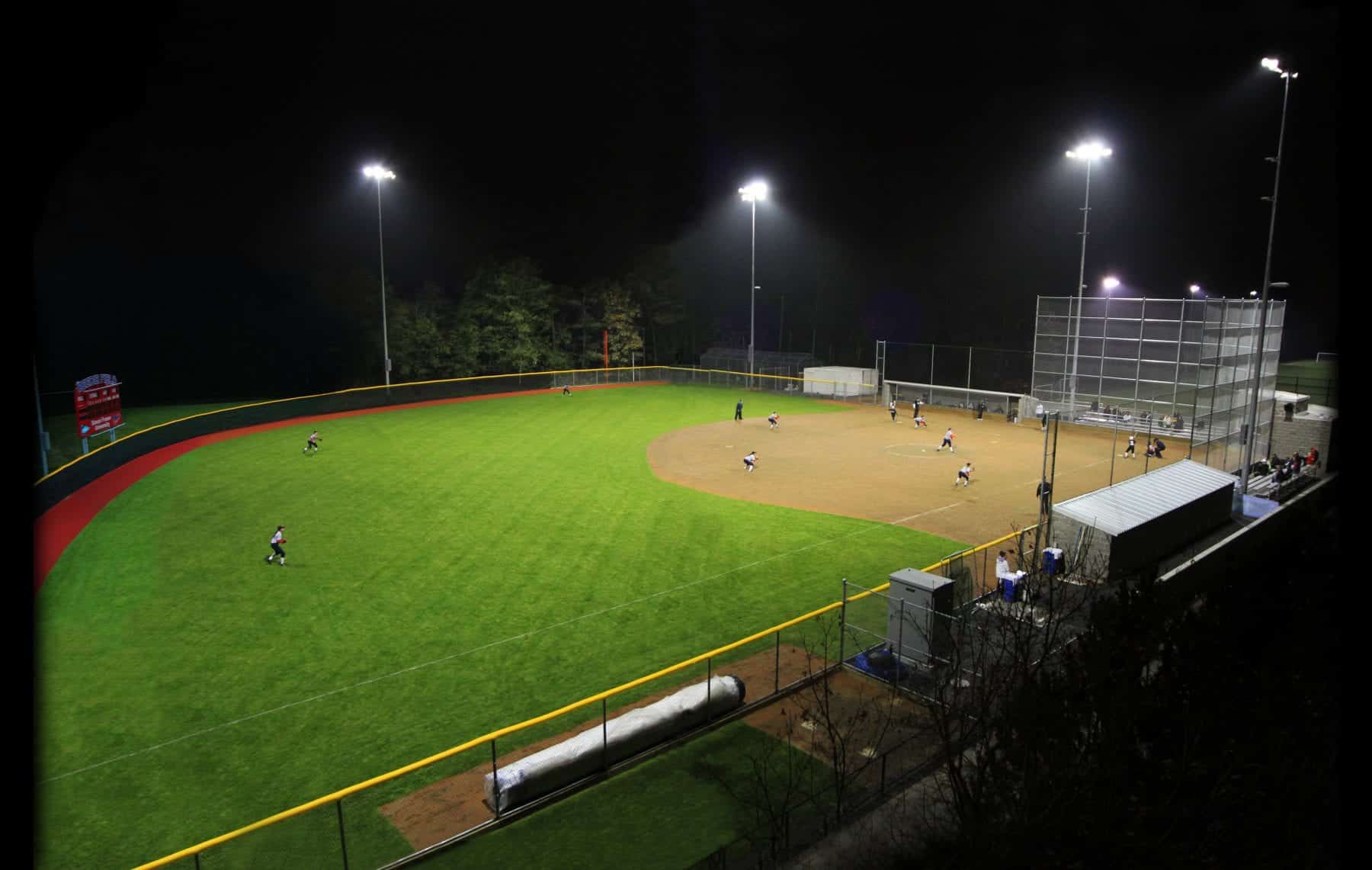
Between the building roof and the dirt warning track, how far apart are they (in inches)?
116

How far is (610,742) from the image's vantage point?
40.3 ft

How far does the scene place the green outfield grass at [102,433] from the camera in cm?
3105

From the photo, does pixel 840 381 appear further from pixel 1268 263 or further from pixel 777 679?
pixel 777 679

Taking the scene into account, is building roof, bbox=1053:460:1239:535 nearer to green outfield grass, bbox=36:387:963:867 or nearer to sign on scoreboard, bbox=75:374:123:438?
green outfield grass, bbox=36:387:963:867

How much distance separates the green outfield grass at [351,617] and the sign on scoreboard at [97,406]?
2.80 m

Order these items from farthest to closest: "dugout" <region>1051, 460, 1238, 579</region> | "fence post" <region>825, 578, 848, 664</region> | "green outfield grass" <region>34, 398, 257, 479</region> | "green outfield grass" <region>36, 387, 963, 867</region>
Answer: "green outfield grass" <region>34, 398, 257, 479</region>, "dugout" <region>1051, 460, 1238, 579</region>, "fence post" <region>825, 578, 848, 664</region>, "green outfield grass" <region>36, 387, 963, 867</region>

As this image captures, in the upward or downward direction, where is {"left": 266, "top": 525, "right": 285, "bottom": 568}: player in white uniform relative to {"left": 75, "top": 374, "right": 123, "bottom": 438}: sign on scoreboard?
downward

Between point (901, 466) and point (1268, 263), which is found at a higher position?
point (1268, 263)

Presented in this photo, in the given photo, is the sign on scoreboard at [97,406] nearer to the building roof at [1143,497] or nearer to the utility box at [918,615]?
the utility box at [918,615]

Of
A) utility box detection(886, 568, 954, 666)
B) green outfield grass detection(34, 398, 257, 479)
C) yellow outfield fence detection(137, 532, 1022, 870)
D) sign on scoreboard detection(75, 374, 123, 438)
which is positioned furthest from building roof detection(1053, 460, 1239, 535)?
sign on scoreboard detection(75, 374, 123, 438)

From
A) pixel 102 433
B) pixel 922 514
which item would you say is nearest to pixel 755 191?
pixel 922 514

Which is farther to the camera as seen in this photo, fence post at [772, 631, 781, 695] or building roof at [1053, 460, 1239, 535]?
building roof at [1053, 460, 1239, 535]

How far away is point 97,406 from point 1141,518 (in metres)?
36.1

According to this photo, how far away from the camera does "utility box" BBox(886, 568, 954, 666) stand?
1465 cm
